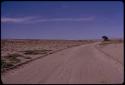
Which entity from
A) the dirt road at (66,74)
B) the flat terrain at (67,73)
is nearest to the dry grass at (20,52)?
the flat terrain at (67,73)

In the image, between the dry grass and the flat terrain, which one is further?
the dry grass

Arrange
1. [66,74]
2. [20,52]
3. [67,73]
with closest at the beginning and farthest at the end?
[66,74], [67,73], [20,52]

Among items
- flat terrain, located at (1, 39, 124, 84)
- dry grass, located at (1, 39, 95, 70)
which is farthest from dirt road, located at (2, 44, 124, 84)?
dry grass, located at (1, 39, 95, 70)

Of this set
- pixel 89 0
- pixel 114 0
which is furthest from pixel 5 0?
pixel 114 0

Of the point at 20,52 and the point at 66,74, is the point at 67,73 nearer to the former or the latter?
the point at 66,74

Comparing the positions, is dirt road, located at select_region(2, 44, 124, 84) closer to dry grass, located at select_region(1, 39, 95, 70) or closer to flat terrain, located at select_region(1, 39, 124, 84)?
flat terrain, located at select_region(1, 39, 124, 84)

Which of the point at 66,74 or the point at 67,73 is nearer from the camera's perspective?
the point at 66,74

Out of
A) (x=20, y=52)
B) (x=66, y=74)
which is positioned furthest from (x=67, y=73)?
(x=20, y=52)

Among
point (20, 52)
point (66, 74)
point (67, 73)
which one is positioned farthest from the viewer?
point (20, 52)

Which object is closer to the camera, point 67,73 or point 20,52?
point 67,73

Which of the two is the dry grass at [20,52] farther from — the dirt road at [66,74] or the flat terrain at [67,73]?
the dirt road at [66,74]

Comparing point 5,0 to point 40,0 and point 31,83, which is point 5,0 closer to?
point 40,0

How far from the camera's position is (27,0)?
5.20 meters

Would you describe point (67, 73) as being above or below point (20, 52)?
below
